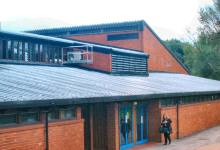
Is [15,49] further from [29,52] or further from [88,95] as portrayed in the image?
[88,95]

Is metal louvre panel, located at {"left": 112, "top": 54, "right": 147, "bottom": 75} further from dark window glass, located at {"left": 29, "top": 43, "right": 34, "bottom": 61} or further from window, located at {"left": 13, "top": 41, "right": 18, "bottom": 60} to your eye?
window, located at {"left": 13, "top": 41, "right": 18, "bottom": 60}

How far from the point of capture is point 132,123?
914 inches

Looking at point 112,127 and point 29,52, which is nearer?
point 112,127

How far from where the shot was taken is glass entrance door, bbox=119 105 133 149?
860 inches

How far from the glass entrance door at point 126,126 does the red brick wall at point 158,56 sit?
1795 centimetres

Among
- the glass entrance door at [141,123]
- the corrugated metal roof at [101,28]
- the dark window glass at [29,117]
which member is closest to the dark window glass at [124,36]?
the corrugated metal roof at [101,28]

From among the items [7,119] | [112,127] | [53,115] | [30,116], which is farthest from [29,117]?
[112,127]

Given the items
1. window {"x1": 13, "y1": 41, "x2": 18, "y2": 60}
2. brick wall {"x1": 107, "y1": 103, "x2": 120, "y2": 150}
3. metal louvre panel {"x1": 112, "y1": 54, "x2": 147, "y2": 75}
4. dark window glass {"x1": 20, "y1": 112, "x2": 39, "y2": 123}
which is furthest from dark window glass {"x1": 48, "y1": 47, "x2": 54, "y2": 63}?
dark window glass {"x1": 20, "y1": 112, "x2": 39, "y2": 123}

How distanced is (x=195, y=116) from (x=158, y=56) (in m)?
14.8

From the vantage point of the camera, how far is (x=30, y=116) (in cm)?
1434

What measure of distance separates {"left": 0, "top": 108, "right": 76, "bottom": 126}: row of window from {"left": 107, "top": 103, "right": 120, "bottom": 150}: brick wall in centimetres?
358

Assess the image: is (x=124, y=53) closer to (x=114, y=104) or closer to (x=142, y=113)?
(x=142, y=113)

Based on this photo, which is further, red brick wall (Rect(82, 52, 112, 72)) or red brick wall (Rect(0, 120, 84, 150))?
red brick wall (Rect(82, 52, 112, 72))

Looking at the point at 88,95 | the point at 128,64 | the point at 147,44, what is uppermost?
the point at 147,44
